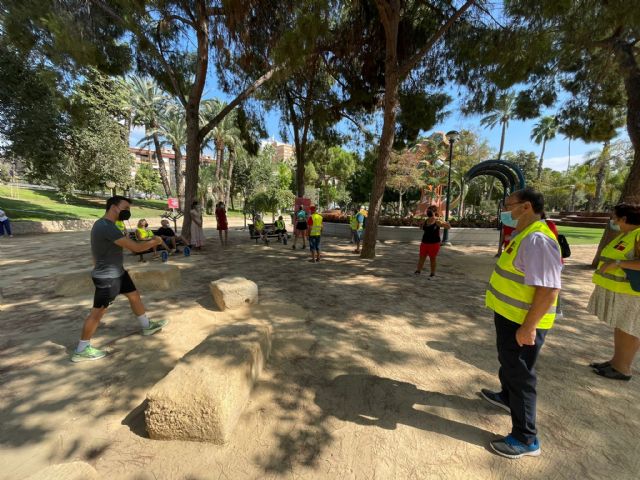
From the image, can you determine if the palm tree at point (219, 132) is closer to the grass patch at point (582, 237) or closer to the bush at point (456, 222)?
the bush at point (456, 222)

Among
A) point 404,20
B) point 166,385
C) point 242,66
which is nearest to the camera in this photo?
point 166,385

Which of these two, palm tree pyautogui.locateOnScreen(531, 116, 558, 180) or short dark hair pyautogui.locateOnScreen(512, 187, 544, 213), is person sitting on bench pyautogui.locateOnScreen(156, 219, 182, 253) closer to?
short dark hair pyautogui.locateOnScreen(512, 187, 544, 213)

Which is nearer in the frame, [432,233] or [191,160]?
[432,233]

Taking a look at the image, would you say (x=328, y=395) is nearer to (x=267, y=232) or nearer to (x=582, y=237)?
(x=267, y=232)

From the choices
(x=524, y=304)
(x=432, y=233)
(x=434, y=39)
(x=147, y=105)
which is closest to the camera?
(x=524, y=304)

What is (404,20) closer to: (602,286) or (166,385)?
(602,286)

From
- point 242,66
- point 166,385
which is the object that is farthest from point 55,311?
point 242,66

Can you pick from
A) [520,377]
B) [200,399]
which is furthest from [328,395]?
[520,377]

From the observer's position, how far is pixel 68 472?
66.7 inches

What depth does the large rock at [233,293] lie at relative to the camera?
456cm

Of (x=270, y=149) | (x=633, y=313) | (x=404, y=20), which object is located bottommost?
(x=633, y=313)

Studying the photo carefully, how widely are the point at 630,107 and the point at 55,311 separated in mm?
13603

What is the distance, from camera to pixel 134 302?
3.51m

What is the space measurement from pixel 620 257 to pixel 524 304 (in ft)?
5.56
